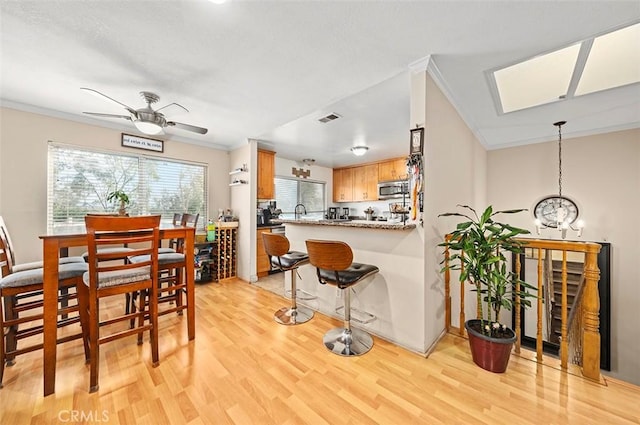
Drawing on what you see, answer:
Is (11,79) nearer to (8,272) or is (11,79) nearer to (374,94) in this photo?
(8,272)

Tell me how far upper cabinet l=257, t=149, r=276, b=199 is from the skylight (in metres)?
3.46

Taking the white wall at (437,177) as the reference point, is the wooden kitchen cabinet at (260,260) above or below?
below

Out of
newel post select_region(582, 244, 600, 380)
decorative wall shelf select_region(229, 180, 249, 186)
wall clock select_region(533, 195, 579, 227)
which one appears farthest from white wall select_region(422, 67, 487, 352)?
decorative wall shelf select_region(229, 180, 249, 186)

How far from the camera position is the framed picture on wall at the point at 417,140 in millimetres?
1931

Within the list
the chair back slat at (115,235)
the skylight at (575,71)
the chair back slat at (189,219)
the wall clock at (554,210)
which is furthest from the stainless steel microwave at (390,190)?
the chair back slat at (115,235)

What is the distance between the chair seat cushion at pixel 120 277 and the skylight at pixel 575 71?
3.36 m

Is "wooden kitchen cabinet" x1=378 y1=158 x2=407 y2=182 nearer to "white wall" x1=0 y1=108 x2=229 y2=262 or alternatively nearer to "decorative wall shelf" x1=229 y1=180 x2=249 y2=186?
"decorative wall shelf" x1=229 y1=180 x2=249 y2=186

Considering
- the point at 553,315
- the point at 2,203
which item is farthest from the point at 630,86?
the point at 2,203

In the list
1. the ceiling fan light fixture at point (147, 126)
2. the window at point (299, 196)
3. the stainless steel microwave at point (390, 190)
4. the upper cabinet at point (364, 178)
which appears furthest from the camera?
the window at point (299, 196)

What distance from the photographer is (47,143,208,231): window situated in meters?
2.96

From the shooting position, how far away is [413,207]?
2.00m

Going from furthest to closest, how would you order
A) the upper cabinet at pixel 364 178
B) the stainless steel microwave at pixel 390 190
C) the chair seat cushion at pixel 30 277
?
1. the upper cabinet at pixel 364 178
2. the stainless steel microwave at pixel 390 190
3. the chair seat cushion at pixel 30 277

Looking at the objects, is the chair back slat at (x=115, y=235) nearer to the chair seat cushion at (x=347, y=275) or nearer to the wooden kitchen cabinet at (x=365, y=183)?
the chair seat cushion at (x=347, y=275)

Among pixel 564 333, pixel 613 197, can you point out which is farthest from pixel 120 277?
pixel 613 197
